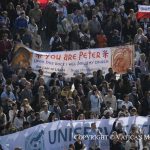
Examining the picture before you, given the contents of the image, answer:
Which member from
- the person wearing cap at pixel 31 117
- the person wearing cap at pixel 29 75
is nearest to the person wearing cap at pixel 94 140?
the person wearing cap at pixel 31 117

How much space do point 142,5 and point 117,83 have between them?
594 cm

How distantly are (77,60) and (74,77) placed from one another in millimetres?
922

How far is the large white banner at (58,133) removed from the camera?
1042 inches

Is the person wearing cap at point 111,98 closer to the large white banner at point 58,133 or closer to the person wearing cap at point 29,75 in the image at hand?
the large white banner at point 58,133

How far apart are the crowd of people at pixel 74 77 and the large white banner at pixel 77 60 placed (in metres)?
0.38

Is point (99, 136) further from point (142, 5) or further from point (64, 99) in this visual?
point (142, 5)

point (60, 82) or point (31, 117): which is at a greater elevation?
point (60, 82)

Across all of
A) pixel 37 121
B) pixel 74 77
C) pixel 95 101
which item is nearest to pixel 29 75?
pixel 74 77

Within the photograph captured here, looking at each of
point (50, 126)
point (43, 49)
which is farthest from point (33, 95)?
point (43, 49)

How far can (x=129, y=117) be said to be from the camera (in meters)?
27.8

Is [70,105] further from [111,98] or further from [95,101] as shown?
[111,98]

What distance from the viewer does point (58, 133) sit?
88.7ft

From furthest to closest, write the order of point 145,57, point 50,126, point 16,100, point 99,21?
point 99,21 < point 145,57 < point 16,100 < point 50,126

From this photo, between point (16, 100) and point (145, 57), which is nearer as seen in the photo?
point (16, 100)
